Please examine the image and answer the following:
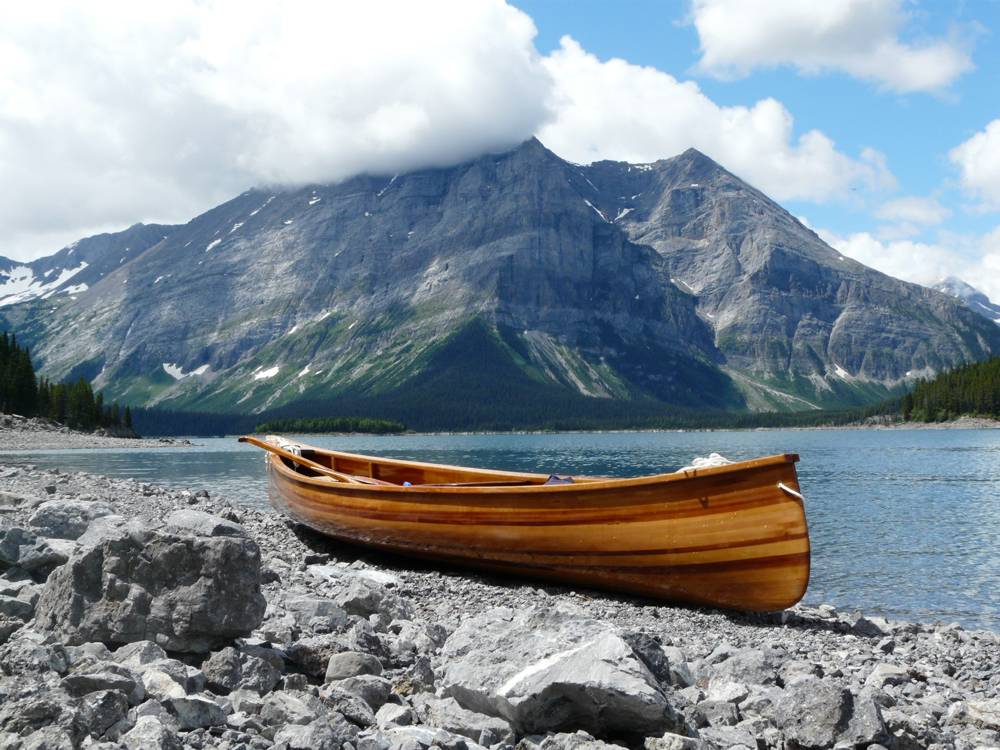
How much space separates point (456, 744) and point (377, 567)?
1387 centimetres

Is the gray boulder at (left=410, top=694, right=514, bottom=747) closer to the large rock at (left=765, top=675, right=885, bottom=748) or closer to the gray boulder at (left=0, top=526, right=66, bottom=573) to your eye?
the large rock at (left=765, top=675, right=885, bottom=748)

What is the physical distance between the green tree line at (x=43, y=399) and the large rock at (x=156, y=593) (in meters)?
116

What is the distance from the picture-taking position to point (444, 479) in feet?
83.3

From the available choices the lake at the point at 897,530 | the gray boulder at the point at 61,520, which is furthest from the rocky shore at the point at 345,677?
the lake at the point at 897,530

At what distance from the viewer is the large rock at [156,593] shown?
27.2 ft

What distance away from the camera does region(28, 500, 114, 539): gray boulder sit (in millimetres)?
12984

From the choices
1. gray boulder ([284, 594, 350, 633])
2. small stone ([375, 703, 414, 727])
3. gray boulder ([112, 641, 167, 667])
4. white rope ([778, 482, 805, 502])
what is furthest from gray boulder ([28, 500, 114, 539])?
white rope ([778, 482, 805, 502])

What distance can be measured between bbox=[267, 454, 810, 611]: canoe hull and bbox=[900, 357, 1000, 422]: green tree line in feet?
567

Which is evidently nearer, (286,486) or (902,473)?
(286,486)

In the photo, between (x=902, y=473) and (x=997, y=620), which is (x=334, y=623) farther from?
(x=902, y=473)

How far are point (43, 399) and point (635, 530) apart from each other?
407 feet

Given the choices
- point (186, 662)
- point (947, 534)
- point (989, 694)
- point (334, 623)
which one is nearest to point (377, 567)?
point (334, 623)

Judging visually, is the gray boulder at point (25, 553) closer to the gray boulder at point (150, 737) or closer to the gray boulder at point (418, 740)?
the gray boulder at point (150, 737)

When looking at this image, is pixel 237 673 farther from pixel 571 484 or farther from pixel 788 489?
pixel 788 489
